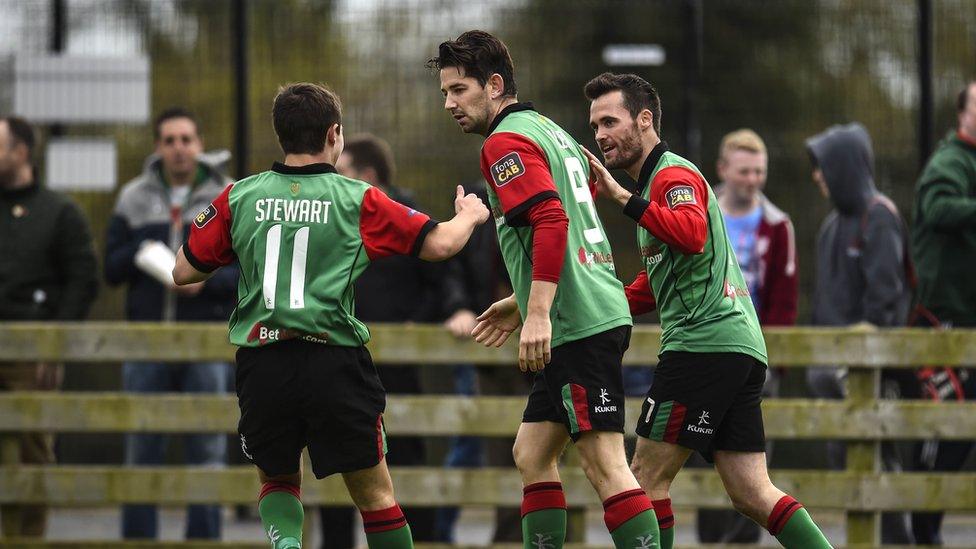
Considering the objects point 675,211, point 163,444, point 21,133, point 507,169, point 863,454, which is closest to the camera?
point 507,169

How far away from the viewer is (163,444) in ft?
27.9

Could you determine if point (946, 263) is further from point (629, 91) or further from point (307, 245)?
point (307, 245)

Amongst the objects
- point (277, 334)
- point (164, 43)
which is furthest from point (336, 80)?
point (277, 334)

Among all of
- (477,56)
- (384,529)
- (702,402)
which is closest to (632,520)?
(702,402)

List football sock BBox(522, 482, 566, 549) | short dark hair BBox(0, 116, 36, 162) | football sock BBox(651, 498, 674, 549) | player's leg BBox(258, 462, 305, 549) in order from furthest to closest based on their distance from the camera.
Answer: short dark hair BBox(0, 116, 36, 162), football sock BBox(651, 498, 674, 549), football sock BBox(522, 482, 566, 549), player's leg BBox(258, 462, 305, 549)

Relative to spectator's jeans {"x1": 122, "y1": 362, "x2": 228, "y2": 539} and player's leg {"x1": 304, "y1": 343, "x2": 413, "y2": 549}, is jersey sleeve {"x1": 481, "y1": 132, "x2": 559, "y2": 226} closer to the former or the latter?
player's leg {"x1": 304, "y1": 343, "x2": 413, "y2": 549}

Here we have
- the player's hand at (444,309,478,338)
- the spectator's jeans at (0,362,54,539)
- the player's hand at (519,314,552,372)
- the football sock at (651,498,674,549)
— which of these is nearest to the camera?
the player's hand at (519,314,552,372)

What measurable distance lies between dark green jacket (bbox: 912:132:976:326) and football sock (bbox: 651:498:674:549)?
121 inches

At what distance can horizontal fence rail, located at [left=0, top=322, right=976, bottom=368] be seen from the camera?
25.8 ft

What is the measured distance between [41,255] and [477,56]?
4021 mm

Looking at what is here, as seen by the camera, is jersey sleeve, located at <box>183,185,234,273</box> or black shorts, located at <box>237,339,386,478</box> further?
jersey sleeve, located at <box>183,185,234,273</box>

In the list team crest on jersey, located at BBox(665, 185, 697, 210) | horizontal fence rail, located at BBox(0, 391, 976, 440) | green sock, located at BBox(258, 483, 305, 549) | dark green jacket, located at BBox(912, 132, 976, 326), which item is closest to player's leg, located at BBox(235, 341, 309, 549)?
green sock, located at BBox(258, 483, 305, 549)

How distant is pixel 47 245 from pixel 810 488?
170 inches

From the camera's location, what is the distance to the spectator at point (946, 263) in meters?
8.30
